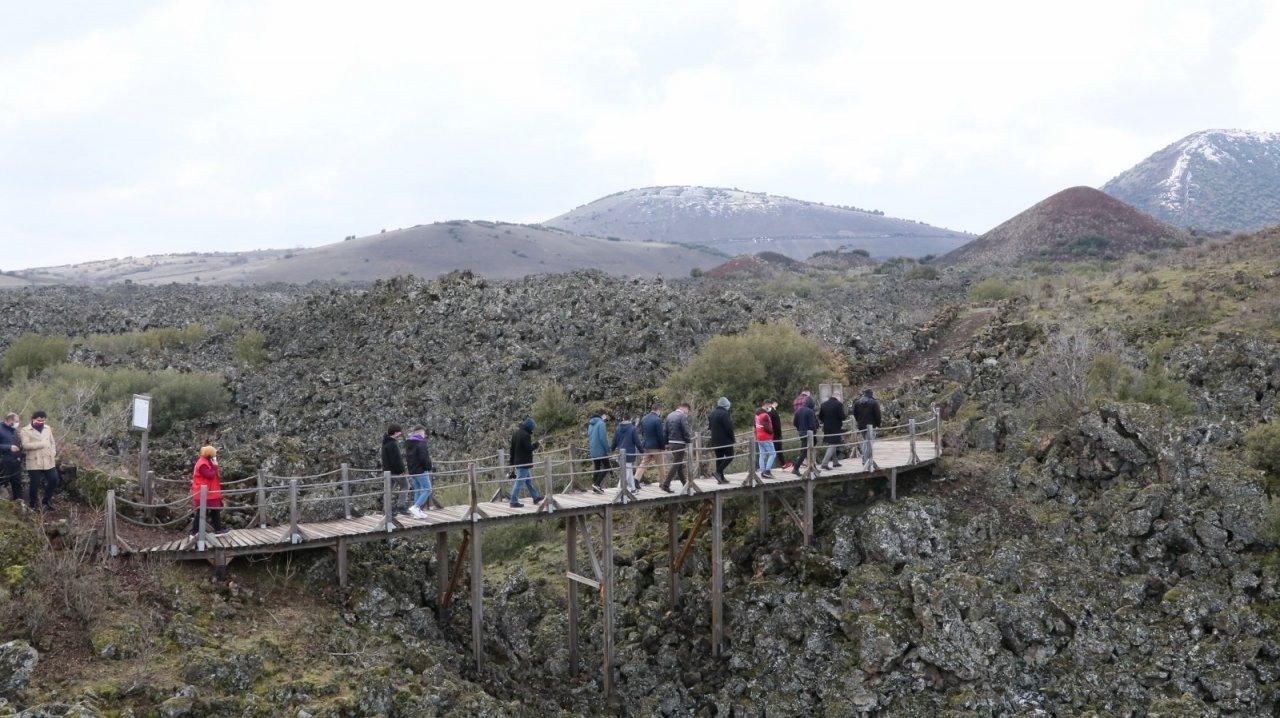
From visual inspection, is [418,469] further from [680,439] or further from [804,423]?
[804,423]

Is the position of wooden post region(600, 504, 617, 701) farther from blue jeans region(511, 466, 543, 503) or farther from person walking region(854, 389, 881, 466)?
person walking region(854, 389, 881, 466)

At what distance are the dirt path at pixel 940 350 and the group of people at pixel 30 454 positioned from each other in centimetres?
2680

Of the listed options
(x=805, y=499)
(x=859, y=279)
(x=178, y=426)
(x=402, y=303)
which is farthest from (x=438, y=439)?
(x=859, y=279)

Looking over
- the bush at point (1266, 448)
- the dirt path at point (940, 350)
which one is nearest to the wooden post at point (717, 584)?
the bush at point (1266, 448)

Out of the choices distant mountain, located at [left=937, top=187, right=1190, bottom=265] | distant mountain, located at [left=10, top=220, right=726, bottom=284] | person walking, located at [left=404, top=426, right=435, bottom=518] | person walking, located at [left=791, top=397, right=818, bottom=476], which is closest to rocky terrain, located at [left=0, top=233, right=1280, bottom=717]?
person walking, located at [left=404, top=426, right=435, bottom=518]

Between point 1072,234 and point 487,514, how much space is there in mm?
80267

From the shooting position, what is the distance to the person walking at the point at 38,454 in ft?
58.2

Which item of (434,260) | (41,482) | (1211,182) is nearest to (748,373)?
(41,482)

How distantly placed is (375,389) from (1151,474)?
30083mm

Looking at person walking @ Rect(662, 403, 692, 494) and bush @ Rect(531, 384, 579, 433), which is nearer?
person walking @ Rect(662, 403, 692, 494)

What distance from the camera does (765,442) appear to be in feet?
76.4

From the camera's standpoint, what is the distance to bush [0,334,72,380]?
4828cm

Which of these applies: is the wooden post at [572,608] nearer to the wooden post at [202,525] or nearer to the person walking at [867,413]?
the wooden post at [202,525]

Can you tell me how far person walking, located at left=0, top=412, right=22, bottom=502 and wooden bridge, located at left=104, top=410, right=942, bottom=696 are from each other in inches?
60.9
